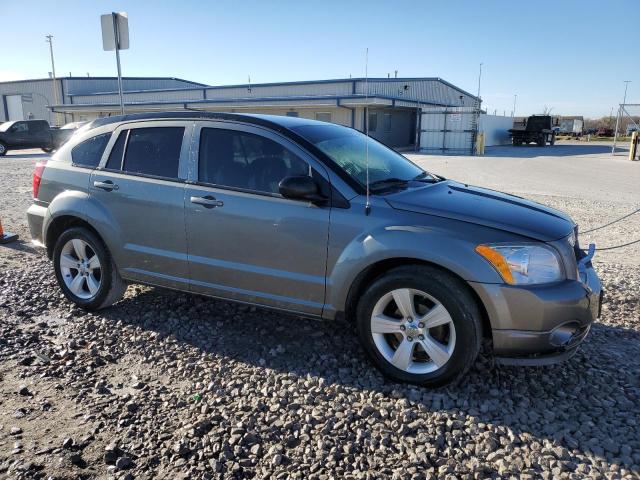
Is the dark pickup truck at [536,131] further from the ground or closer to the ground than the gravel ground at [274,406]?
further from the ground

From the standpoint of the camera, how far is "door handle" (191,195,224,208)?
13.4ft

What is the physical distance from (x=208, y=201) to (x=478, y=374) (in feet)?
7.94

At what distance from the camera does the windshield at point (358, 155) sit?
4000 mm

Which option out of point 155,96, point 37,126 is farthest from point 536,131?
point 37,126

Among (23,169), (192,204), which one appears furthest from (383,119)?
(192,204)

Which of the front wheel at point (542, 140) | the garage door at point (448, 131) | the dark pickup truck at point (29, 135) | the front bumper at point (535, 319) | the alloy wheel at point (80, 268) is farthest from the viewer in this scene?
the front wheel at point (542, 140)

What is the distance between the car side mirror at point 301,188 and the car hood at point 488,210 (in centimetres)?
51

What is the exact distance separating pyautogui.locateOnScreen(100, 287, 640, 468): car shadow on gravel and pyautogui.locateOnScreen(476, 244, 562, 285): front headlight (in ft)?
2.66

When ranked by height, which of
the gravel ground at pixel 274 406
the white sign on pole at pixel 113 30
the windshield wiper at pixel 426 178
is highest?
the white sign on pole at pixel 113 30

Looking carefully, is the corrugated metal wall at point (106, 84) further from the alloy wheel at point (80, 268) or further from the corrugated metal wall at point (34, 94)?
the alloy wheel at point (80, 268)

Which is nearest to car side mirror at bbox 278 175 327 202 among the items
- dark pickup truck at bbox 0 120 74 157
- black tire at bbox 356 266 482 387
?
black tire at bbox 356 266 482 387

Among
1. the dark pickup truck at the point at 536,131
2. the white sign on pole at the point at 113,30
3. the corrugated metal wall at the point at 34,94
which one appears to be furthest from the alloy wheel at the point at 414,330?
the corrugated metal wall at the point at 34,94

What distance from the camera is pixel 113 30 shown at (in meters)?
7.84

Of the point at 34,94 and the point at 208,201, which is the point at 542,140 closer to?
the point at 208,201
